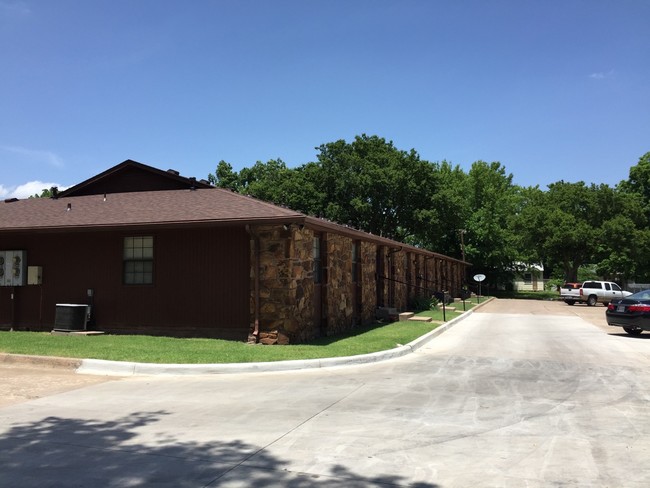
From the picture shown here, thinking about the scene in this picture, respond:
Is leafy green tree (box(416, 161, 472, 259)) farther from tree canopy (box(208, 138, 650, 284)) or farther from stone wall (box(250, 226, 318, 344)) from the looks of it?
stone wall (box(250, 226, 318, 344))

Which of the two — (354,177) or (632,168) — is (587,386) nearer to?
(354,177)

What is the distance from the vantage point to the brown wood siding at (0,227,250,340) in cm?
1342

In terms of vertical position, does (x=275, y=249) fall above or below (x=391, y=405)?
above

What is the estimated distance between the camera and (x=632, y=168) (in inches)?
2450

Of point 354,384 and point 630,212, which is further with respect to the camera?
point 630,212

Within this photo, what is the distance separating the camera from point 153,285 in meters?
14.1

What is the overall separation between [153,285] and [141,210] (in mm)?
2305

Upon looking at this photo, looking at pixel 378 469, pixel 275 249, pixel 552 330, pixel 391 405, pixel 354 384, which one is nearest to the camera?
pixel 378 469

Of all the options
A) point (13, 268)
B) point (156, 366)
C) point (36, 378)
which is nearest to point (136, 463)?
point (156, 366)

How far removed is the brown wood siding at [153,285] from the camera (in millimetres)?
13422

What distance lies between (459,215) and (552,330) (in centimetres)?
3210

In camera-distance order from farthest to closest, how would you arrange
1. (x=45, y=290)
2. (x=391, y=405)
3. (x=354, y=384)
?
(x=45, y=290), (x=354, y=384), (x=391, y=405)

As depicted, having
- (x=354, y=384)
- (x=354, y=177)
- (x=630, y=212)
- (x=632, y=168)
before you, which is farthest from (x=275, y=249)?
(x=632, y=168)

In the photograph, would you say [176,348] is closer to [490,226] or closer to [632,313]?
[632,313]
